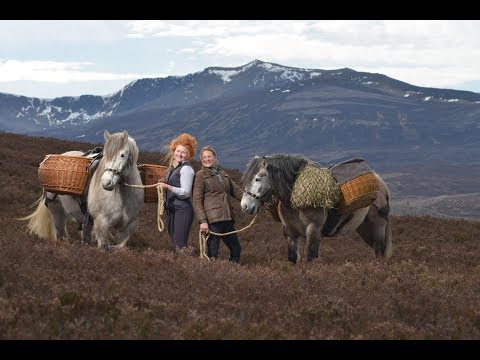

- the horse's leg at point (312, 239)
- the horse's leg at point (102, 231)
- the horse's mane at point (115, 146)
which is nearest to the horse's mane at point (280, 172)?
the horse's leg at point (312, 239)

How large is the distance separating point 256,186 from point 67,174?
335 centimetres

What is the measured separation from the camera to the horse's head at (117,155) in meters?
10.9

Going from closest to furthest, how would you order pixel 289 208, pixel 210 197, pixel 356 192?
pixel 210 197 → pixel 289 208 → pixel 356 192

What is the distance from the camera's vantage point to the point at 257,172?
11.4 metres

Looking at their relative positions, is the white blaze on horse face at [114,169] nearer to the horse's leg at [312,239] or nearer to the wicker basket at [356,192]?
the horse's leg at [312,239]

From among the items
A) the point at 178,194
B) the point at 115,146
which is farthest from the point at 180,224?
the point at 115,146

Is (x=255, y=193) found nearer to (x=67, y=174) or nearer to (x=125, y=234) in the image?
(x=125, y=234)

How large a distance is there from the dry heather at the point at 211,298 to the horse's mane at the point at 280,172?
1.25 m

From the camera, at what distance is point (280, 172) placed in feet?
37.9

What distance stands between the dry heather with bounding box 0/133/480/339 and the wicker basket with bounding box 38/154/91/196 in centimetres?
125
